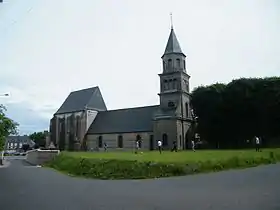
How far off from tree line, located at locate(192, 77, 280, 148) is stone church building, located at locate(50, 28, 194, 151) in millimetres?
4793

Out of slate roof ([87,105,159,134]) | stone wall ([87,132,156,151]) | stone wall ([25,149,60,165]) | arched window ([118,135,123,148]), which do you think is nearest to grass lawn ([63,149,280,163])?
stone wall ([25,149,60,165])

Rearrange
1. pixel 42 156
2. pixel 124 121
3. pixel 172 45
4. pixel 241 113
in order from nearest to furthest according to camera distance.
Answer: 1. pixel 42 156
2. pixel 241 113
3. pixel 172 45
4. pixel 124 121

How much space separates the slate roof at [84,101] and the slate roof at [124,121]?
3226 millimetres

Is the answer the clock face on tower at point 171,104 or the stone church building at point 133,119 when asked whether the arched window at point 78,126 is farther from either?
the clock face on tower at point 171,104

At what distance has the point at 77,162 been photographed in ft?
96.8

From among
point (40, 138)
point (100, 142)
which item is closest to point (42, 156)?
point (100, 142)

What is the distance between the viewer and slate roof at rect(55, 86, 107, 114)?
84650 millimetres

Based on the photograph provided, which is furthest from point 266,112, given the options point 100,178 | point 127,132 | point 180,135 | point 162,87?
point 100,178

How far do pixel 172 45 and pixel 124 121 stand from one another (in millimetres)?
21865

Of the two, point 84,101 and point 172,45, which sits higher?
point 172,45

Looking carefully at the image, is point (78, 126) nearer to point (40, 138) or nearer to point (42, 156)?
point (42, 156)

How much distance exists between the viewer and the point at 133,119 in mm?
75188

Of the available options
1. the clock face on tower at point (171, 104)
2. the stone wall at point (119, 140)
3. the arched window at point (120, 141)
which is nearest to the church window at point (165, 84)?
the clock face on tower at point (171, 104)

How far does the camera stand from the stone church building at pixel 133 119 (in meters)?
63.2
